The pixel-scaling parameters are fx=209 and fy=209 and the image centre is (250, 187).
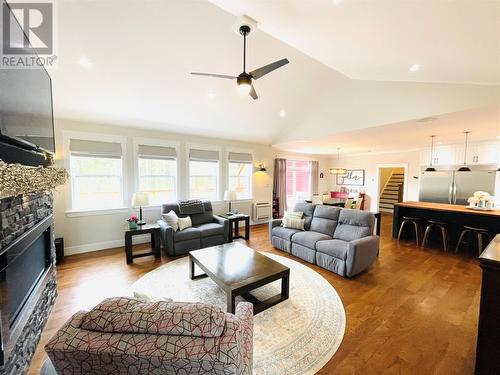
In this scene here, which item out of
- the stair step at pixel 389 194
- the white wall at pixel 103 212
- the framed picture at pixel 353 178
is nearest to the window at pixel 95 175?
the white wall at pixel 103 212

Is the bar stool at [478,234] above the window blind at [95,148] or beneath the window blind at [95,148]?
beneath

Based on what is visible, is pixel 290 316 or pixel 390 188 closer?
pixel 290 316

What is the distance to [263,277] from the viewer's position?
7.54ft

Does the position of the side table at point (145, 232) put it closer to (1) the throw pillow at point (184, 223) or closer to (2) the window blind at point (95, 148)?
(1) the throw pillow at point (184, 223)

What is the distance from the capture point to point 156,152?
15.5ft

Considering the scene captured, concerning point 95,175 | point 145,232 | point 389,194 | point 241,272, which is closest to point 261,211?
point 145,232

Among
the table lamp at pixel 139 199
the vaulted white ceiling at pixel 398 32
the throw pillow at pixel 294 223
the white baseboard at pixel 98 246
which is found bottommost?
the white baseboard at pixel 98 246

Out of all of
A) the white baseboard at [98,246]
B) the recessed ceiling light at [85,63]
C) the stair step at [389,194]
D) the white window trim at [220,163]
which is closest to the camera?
the recessed ceiling light at [85,63]

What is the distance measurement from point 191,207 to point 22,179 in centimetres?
316

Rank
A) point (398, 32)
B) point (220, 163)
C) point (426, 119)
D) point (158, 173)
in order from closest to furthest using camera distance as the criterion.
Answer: point (398, 32) < point (426, 119) < point (158, 173) < point (220, 163)

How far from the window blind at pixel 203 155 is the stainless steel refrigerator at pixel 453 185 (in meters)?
6.14

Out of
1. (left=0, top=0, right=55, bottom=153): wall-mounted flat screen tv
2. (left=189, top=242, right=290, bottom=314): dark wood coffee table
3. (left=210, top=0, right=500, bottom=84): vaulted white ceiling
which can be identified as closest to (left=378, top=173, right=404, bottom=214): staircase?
(left=210, top=0, right=500, bottom=84): vaulted white ceiling

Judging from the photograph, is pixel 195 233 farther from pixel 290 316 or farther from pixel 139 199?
pixel 290 316

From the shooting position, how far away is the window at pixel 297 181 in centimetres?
802
